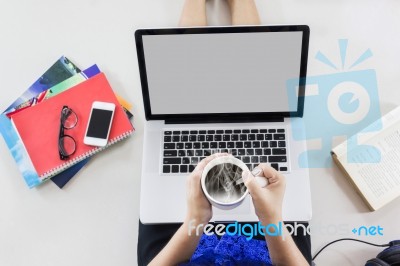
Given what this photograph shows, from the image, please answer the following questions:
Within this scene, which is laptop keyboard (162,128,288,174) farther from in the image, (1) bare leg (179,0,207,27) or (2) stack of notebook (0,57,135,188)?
(1) bare leg (179,0,207,27)

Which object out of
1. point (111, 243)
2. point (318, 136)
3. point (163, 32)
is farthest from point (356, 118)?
point (111, 243)

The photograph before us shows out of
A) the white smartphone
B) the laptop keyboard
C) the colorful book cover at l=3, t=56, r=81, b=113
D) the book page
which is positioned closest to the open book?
the book page

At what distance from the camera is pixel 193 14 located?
927 mm

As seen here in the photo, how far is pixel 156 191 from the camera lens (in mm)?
798

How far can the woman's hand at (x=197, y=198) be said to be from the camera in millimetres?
661

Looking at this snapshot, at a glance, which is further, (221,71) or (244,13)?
(244,13)

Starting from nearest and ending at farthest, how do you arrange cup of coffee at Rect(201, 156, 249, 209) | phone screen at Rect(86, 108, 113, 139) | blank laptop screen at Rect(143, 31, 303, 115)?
cup of coffee at Rect(201, 156, 249, 209) < blank laptop screen at Rect(143, 31, 303, 115) < phone screen at Rect(86, 108, 113, 139)

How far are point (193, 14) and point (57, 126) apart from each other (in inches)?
14.6

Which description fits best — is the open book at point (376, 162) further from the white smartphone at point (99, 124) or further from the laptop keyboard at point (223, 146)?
the white smartphone at point (99, 124)

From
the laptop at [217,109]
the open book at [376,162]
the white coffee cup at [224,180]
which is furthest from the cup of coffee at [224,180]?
the open book at [376,162]

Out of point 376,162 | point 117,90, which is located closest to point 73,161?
point 117,90

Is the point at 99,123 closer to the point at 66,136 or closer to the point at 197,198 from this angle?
the point at 66,136

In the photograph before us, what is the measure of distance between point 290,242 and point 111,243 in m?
0.33

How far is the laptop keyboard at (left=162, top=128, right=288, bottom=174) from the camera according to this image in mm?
800
